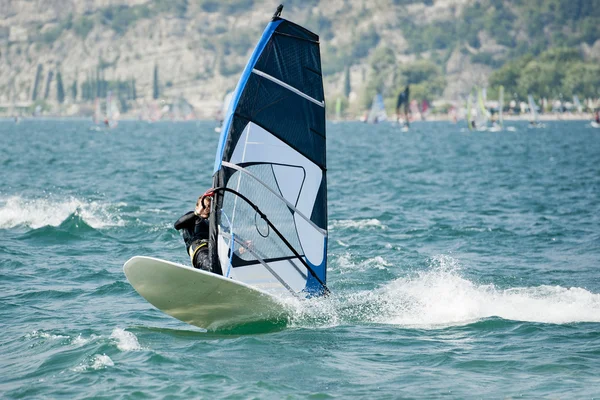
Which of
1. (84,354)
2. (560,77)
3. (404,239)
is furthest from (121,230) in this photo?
(560,77)

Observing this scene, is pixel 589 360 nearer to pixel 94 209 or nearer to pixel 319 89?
pixel 319 89

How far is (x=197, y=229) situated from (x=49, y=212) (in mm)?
10108

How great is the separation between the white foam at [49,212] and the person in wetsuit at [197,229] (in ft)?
26.6

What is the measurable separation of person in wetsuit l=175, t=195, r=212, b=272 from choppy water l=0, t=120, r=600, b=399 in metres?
0.89

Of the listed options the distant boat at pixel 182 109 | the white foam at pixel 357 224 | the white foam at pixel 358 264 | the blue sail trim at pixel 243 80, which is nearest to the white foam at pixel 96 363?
the blue sail trim at pixel 243 80

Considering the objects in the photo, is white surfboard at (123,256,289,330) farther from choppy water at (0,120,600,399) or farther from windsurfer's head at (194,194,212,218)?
windsurfer's head at (194,194,212,218)

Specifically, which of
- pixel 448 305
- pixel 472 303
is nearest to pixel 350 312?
pixel 448 305

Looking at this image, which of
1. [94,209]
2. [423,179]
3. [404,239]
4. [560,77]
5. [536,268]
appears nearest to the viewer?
[536,268]

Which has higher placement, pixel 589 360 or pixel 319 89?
pixel 319 89

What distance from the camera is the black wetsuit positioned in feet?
34.9

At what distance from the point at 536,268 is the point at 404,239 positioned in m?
3.71

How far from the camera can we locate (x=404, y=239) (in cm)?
1797

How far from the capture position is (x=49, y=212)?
20047 millimetres

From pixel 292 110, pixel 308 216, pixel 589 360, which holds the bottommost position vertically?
pixel 589 360
